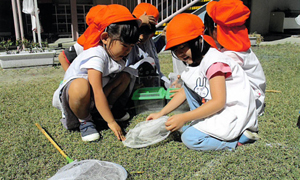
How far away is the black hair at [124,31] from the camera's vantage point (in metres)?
2.00

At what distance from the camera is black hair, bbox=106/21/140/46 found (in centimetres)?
200

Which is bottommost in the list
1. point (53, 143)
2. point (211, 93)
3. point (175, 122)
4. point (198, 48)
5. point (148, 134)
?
point (53, 143)

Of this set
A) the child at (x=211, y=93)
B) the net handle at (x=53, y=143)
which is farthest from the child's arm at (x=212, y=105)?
the net handle at (x=53, y=143)

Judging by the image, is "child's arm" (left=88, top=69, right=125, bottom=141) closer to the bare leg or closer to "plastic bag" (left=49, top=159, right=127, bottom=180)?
the bare leg

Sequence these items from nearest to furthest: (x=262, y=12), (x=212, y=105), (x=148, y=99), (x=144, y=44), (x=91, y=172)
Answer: (x=91, y=172) < (x=212, y=105) < (x=148, y=99) < (x=144, y=44) < (x=262, y=12)

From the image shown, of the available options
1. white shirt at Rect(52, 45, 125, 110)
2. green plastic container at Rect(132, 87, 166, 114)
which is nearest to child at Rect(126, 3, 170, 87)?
green plastic container at Rect(132, 87, 166, 114)

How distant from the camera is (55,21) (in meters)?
10.2

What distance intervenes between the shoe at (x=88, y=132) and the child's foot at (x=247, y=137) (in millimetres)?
1126

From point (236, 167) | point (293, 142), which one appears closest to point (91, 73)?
point (236, 167)

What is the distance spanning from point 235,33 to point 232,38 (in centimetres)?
5

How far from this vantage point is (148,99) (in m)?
2.57

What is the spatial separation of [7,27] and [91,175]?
32.9ft

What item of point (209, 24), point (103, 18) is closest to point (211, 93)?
point (209, 24)

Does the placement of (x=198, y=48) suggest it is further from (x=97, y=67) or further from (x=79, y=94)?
(x=79, y=94)
